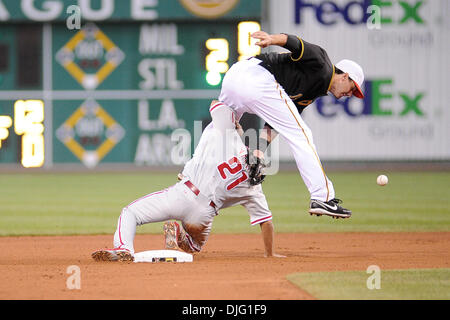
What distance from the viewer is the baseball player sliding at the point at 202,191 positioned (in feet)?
21.5

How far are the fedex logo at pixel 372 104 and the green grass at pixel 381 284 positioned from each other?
1326 cm

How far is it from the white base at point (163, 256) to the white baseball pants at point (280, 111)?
1113 mm

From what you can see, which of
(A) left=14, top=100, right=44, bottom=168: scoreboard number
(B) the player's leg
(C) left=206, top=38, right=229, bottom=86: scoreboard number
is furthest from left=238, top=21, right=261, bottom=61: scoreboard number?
(B) the player's leg

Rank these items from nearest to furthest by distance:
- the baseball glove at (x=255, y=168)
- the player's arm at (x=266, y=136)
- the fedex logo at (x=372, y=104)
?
the baseball glove at (x=255, y=168) → the player's arm at (x=266, y=136) → the fedex logo at (x=372, y=104)

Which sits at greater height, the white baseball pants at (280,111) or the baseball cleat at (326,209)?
the white baseball pants at (280,111)

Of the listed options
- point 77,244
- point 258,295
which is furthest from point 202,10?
point 258,295

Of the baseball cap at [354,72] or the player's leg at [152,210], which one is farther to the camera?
the baseball cap at [354,72]

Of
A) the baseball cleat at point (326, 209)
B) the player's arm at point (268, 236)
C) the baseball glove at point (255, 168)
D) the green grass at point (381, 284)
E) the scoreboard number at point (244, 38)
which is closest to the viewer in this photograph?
the green grass at point (381, 284)

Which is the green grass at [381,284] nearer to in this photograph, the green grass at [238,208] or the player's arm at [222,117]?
the player's arm at [222,117]

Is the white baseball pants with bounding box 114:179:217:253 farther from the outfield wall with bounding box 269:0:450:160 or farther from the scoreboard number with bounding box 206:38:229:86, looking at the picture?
the outfield wall with bounding box 269:0:450:160

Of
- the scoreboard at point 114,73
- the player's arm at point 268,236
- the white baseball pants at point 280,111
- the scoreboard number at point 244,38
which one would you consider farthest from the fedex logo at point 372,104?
the white baseball pants at point 280,111

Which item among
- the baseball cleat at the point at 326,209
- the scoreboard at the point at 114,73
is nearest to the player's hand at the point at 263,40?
the baseball cleat at the point at 326,209

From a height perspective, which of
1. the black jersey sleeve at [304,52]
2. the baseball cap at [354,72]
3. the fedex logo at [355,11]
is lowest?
the baseball cap at [354,72]

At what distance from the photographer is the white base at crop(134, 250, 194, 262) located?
6.60m
